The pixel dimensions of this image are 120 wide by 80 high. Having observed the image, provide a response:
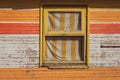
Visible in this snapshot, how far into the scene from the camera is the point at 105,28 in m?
7.39

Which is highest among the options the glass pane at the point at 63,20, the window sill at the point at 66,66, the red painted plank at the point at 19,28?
the glass pane at the point at 63,20

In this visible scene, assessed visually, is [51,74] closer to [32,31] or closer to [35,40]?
[35,40]

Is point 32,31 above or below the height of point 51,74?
above

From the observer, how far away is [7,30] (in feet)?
23.8

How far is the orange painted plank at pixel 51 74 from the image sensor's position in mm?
7262

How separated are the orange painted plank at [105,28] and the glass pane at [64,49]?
356 millimetres

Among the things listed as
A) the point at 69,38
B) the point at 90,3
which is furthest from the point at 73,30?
the point at 90,3

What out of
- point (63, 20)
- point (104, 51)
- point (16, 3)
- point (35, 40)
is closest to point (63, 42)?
point (63, 20)

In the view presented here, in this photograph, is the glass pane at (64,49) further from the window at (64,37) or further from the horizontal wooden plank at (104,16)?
the horizontal wooden plank at (104,16)

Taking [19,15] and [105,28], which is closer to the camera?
[19,15]

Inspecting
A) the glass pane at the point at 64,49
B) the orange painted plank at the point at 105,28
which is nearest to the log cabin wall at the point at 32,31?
the orange painted plank at the point at 105,28

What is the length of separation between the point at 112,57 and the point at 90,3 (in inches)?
52.1

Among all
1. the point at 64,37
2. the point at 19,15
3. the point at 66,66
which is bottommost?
the point at 66,66

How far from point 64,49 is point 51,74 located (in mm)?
633
